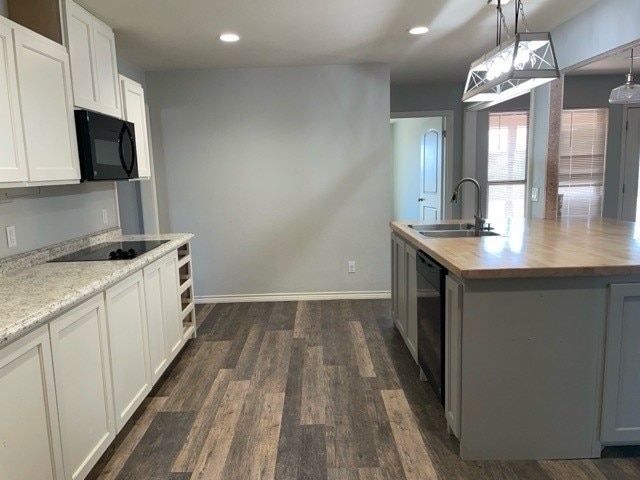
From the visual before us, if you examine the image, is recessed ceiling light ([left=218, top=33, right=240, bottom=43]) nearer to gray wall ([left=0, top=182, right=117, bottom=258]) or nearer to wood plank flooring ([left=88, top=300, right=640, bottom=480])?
gray wall ([left=0, top=182, right=117, bottom=258])

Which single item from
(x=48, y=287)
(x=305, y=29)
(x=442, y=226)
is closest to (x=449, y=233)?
(x=442, y=226)

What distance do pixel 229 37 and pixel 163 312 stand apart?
2.10 m

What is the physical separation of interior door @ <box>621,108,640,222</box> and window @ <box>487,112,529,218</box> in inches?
87.5

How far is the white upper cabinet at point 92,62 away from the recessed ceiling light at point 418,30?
2.15 metres

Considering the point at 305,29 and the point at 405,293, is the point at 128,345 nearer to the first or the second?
the point at 405,293

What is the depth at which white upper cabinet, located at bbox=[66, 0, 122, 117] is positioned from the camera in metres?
2.54

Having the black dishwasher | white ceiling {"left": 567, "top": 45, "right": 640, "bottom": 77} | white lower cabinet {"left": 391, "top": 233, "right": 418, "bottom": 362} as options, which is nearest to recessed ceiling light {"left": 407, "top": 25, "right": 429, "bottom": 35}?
white ceiling {"left": 567, "top": 45, "right": 640, "bottom": 77}

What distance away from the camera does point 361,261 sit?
15.3ft

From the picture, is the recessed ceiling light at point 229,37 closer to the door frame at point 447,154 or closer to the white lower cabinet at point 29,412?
the white lower cabinet at point 29,412

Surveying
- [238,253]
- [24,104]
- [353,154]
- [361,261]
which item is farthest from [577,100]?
[24,104]

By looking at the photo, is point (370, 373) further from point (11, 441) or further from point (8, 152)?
point (8, 152)

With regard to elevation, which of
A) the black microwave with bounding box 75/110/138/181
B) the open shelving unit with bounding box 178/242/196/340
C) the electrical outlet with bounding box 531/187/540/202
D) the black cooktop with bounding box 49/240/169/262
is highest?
the black microwave with bounding box 75/110/138/181

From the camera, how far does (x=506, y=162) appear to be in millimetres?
5582

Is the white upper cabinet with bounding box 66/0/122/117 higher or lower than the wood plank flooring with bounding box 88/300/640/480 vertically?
higher
